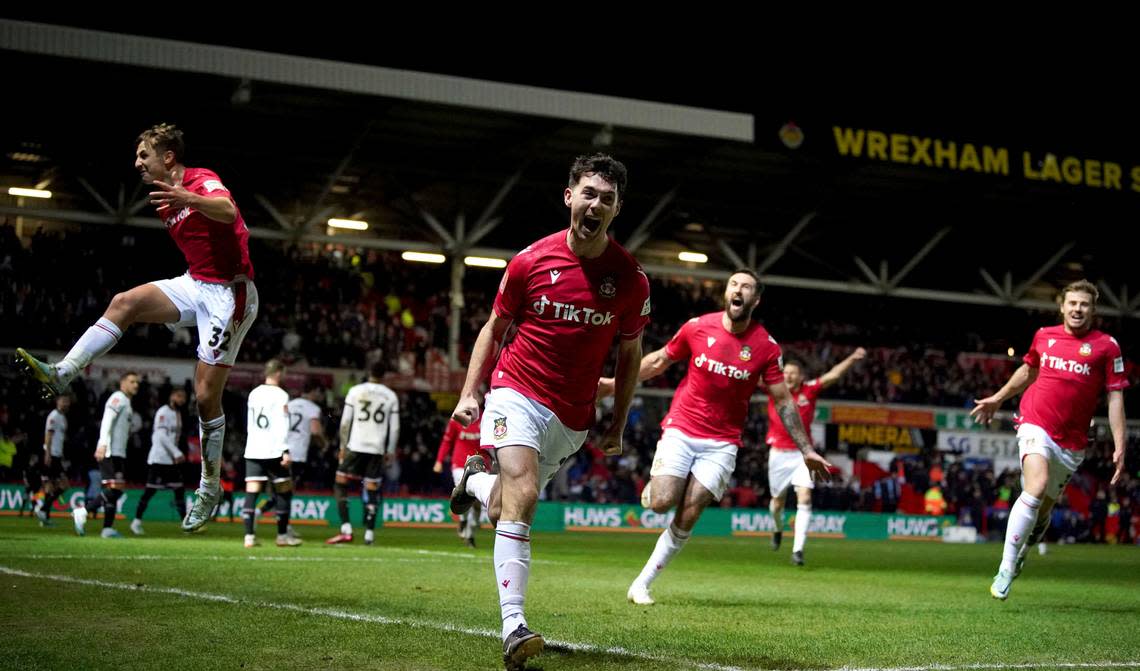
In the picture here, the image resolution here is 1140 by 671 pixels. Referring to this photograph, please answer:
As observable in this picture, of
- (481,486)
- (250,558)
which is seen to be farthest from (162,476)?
(481,486)

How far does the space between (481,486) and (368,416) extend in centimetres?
1064

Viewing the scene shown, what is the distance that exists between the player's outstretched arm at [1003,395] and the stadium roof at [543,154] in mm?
17940

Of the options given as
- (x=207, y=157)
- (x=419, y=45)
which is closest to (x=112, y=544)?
(x=207, y=157)

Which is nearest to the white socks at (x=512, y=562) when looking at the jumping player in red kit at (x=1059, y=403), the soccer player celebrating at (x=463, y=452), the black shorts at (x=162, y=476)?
the jumping player in red kit at (x=1059, y=403)

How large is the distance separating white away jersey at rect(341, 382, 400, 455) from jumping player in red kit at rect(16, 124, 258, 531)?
352 inches

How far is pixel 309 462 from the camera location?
1098 inches

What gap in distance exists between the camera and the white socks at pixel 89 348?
7.98 meters

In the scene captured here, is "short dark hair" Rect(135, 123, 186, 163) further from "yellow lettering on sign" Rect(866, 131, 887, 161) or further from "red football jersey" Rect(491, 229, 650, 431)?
"yellow lettering on sign" Rect(866, 131, 887, 161)

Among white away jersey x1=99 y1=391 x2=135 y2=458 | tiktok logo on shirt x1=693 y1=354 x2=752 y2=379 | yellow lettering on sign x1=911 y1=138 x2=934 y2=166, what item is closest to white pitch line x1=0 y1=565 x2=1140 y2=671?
tiktok logo on shirt x1=693 y1=354 x2=752 y2=379

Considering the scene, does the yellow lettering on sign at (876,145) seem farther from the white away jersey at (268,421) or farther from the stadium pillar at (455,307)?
the white away jersey at (268,421)

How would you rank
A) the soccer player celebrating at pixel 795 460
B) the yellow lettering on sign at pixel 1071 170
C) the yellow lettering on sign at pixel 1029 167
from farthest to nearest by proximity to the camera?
the yellow lettering on sign at pixel 1071 170 < the yellow lettering on sign at pixel 1029 167 < the soccer player celebrating at pixel 795 460

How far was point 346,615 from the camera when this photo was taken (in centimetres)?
821

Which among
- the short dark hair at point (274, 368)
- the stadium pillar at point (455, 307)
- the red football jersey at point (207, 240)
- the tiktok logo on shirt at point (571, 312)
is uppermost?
the stadium pillar at point (455, 307)

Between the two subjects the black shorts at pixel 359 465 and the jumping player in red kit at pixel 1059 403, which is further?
the black shorts at pixel 359 465
